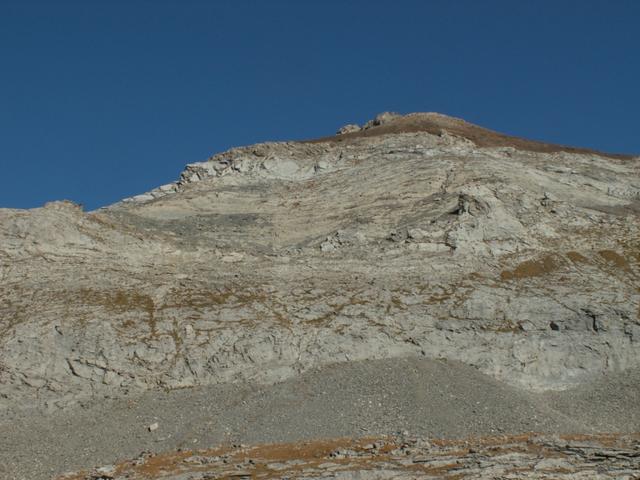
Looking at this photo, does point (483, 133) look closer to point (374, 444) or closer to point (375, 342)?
point (375, 342)

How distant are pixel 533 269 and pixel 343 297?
16445mm

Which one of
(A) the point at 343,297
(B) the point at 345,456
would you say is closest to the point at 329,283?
(A) the point at 343,297

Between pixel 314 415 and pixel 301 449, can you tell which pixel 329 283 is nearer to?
pixel 314 415

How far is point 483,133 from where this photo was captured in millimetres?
100250

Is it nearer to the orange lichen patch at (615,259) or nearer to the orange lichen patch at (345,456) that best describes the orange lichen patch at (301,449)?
the orange lichen patch at (345,456)

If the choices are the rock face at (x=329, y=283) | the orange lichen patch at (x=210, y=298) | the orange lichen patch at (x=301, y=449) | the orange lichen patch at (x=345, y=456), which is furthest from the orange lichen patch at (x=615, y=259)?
the orange lichen patch at (x=301, y=449)

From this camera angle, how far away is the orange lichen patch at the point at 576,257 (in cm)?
5446

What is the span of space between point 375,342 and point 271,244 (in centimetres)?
1983

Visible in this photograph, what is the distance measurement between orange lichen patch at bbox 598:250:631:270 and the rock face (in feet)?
0.52

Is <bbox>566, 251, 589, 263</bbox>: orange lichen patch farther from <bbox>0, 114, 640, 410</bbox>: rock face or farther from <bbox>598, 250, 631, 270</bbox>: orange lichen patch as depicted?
<bbox>598, 250, 631, 270</bbox>: orange lichen patch

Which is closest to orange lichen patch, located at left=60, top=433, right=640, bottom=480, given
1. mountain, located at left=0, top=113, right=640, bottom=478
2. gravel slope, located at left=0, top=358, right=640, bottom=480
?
gravel slope, located at left=0, top=358, right=640, bottom=480

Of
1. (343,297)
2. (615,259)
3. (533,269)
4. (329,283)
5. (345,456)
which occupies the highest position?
(615,259)

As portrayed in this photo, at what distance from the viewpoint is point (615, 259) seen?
54.9 meters

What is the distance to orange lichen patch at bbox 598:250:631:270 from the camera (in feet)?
177
